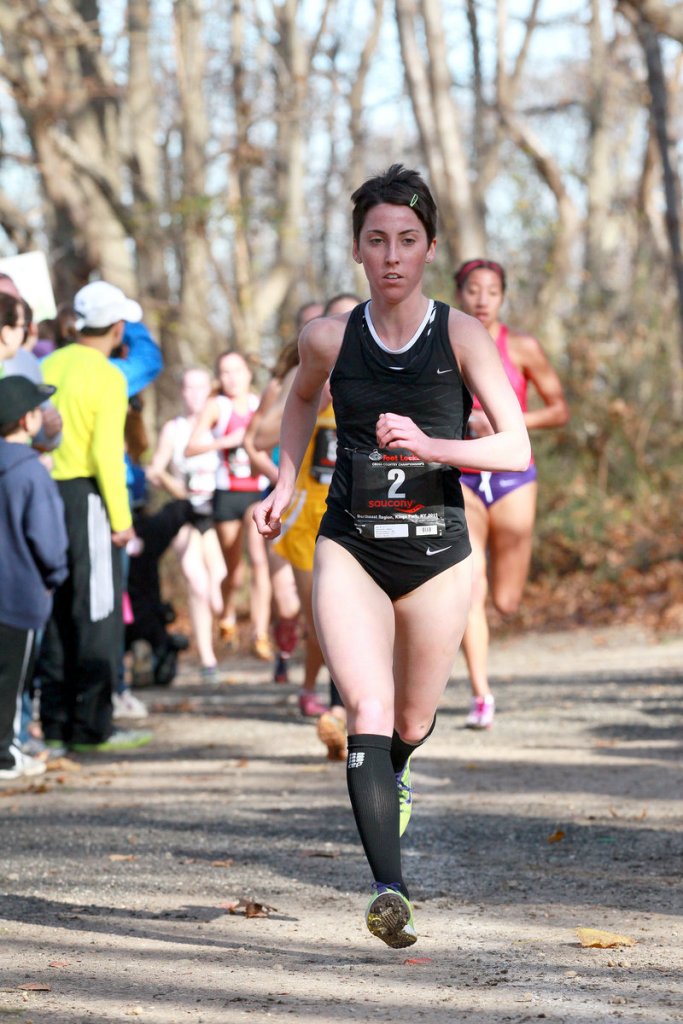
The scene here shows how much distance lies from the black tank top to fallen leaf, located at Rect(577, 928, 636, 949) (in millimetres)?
1285

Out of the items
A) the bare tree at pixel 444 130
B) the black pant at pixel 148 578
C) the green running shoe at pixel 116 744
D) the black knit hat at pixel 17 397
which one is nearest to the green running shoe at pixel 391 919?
the black knit hat at pixel 17 397

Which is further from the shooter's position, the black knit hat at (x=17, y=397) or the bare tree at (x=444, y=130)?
the bare tree at (x=444, y=130)

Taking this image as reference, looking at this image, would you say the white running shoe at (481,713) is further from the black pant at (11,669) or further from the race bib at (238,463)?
the race bib at (238,463)

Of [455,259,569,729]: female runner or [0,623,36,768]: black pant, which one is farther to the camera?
[455,259,569,729]: female runner

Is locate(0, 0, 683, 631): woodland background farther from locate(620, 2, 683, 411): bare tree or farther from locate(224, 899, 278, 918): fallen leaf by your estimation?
locate(224, 899, 278, 918): fallen leaf

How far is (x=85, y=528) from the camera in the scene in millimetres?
8633

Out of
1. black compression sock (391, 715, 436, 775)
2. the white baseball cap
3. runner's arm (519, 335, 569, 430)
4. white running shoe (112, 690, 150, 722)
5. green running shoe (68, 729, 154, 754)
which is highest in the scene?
the white baseball cap

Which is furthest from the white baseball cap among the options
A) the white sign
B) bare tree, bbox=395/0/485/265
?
bare tree, bbox=395/0/485/265

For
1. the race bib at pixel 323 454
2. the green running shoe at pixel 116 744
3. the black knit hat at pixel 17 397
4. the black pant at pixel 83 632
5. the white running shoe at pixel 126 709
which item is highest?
the black knit hat at pixel 17 397

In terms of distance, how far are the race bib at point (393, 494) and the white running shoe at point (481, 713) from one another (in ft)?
14.9

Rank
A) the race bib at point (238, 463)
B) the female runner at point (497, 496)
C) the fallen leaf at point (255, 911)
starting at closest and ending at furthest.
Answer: the fallen leaf at point (255, 911), the female runner at point (497, 496), the race bib at point (238, 463)

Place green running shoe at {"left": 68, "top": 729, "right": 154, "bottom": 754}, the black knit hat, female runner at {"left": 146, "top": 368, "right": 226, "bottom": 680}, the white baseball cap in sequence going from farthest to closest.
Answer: female runner at {"left": 146, "top": 368, "right": 226, "bottom": 680} < green running shoe at {"left": 68, "top": 729, "right": 154, "bottom": 754} < the white baseball cap < the black knit hat

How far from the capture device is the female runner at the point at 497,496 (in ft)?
28.1

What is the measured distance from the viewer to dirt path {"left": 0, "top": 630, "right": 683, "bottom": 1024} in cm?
414
